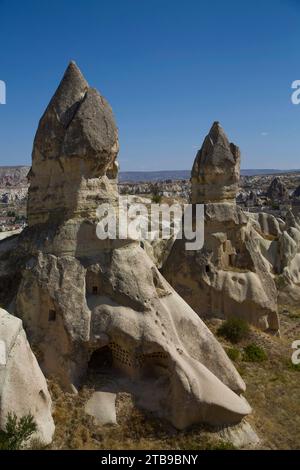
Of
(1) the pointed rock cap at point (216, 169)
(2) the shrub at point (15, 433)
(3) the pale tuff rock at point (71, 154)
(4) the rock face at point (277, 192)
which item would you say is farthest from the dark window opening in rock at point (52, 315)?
(4) the rock face at point (277, 192)

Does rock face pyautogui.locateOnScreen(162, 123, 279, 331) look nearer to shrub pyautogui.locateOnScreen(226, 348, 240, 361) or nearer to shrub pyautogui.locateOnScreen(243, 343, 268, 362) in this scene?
shrub pyautogui.locateOnScreen(243, 343, 268, 362)

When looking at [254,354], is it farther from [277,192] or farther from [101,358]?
[277,192]

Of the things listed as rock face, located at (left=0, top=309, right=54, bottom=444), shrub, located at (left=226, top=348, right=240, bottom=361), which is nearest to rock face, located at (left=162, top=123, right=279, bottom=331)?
shrub, located at (left=226, top=348, right=240, bottom=361)

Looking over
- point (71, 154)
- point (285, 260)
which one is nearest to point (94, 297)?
point (71, 154)

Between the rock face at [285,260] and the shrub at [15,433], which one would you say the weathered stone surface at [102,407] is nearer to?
the shrub at [15,433]

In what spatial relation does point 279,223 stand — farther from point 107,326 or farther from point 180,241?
point 107,326

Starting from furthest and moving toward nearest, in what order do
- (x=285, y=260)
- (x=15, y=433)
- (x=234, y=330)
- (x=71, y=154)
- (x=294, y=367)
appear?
(x=285, y=260)
(x=234, y=330)
(x=294, y=367)
(x=71, y=154)
(x=15, y=433)

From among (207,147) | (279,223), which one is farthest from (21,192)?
(207,147)
